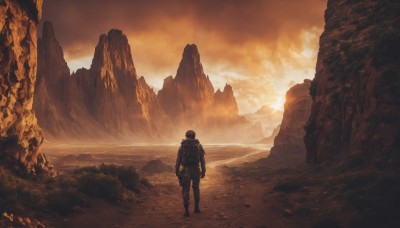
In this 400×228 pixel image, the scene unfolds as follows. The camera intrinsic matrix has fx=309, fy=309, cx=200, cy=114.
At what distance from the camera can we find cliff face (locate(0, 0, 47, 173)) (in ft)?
47.8

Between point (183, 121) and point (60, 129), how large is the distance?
9219cm

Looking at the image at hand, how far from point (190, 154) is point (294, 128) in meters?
35.9

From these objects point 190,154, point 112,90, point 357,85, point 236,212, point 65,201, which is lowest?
point 236,212

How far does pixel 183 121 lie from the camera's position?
187625 millimetres

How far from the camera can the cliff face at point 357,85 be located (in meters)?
14.9

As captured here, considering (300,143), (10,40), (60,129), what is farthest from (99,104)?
(10,40)

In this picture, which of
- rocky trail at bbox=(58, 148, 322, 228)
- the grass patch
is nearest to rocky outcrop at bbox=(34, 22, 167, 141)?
the grass patch

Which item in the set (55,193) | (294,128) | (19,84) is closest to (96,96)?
(294,128)

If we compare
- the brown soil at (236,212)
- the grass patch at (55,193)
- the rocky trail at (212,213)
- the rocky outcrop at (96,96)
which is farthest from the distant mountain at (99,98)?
the brown soil at (236,212)

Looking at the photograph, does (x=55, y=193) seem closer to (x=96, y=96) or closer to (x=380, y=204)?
(x=380, y=204)

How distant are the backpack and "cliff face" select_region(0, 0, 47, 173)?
8883 mm

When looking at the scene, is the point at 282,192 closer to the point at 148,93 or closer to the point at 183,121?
the point at 148,93

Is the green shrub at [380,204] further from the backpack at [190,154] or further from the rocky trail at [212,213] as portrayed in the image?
the backpack at [190,154]

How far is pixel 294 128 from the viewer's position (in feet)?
143
